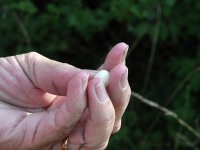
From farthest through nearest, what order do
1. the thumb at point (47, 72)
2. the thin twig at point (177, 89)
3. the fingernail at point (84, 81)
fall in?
the thin twig at point (177, 89), the thumb at point (47, 72), the fingernail at point (84, 81)

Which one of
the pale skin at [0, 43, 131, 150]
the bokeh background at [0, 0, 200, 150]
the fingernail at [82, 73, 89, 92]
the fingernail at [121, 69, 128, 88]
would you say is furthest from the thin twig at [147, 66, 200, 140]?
the fingernail at [82, 73, 89, 92]

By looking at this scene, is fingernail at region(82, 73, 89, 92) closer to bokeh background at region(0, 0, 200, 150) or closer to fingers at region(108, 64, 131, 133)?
fingers at region(108, 64, 131, 133)

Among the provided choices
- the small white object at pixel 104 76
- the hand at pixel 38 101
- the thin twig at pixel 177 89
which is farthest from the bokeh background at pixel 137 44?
the small white object at pixel 104 76

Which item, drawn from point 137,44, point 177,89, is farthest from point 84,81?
point 137,44

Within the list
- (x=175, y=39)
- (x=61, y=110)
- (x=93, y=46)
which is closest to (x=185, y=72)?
(x=175, y=39)

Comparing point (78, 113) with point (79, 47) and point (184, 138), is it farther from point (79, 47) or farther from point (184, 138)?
point (79, 47)

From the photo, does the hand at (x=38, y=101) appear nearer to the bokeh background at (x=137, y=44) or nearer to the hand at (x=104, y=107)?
the hand at (x=104, y=107)

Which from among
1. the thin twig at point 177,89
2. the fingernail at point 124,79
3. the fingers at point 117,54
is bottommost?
the thin twig at point 177,89

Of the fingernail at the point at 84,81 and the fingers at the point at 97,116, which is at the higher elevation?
the fingernail at the point at 84,81

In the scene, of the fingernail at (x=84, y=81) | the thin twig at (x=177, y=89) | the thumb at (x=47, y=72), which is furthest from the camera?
the thin twig at (x=177, y=89)
